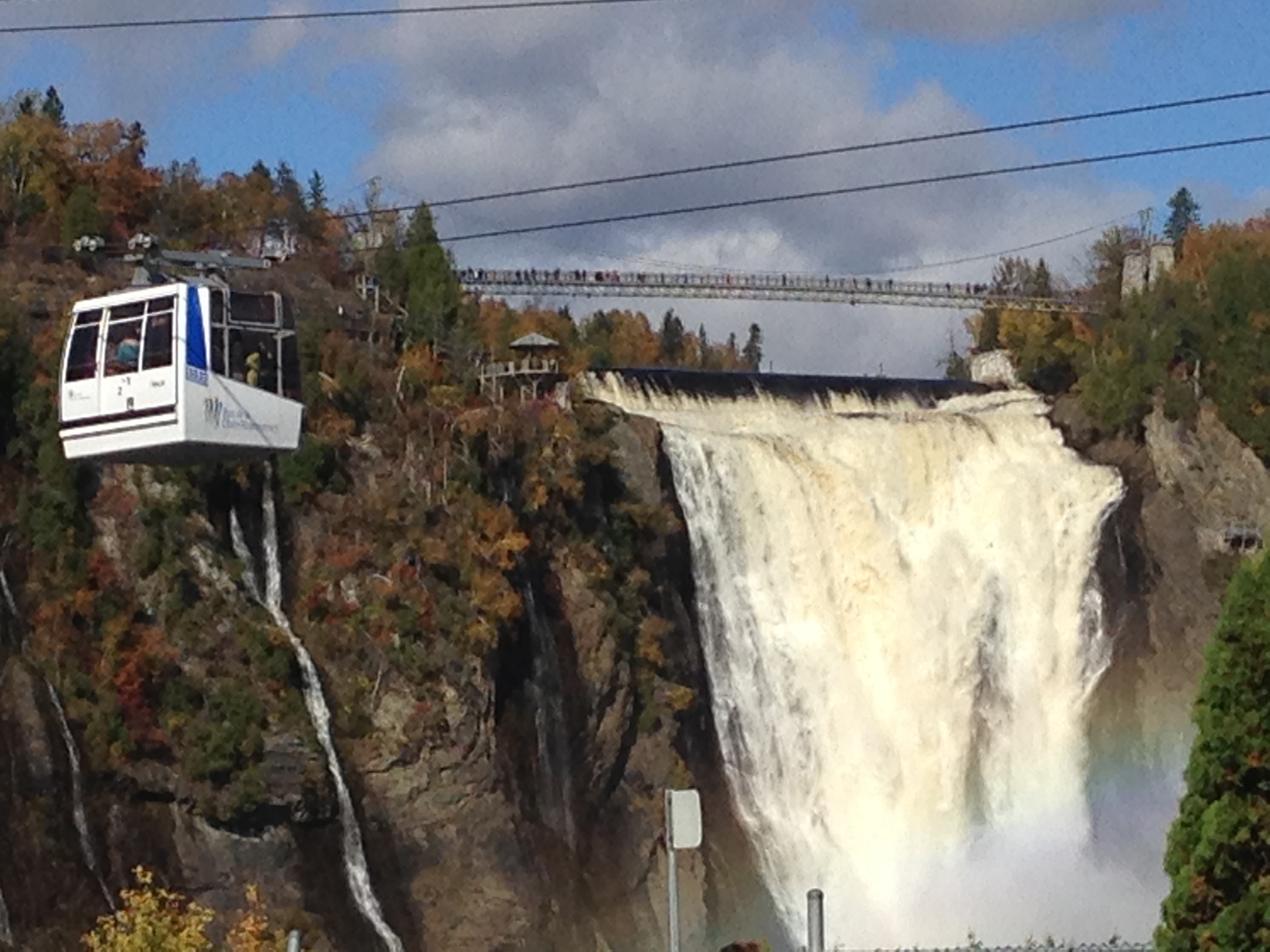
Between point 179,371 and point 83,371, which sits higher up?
point 83,371

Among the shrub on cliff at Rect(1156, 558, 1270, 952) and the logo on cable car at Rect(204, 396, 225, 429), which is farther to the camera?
the logo on cable car at Rect(204, 396, 225, 429)

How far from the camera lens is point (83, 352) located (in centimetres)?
3934

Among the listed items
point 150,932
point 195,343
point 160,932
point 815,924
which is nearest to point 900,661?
point 195,343

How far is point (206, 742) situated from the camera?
155ft

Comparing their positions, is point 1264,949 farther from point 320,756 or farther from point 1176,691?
point 1176,691

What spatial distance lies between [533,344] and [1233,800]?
42.6 meters

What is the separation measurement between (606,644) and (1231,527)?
78.6ft

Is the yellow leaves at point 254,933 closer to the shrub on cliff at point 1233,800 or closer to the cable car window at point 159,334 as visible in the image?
the cable car window at point 159,334

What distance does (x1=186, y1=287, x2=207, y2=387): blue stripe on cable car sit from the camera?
38094 millimetres

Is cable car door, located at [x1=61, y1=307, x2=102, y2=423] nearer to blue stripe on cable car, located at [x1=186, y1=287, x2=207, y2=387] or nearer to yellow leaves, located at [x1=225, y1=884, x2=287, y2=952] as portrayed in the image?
blue stripe on cable car, located at [x1=186, y1=287, x2=207, y2=387]

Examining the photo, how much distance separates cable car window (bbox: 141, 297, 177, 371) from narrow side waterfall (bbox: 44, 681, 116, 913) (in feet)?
34.1

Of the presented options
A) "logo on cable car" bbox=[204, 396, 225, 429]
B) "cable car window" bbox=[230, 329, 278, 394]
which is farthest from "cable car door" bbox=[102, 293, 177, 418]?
"cable car window" bbox=[230, 329, 278, 394]

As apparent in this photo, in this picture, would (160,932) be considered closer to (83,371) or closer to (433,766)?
(83,371)

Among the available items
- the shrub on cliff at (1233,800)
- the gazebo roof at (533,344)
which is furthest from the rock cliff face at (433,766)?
the shrub on cliff at (1233,800)
